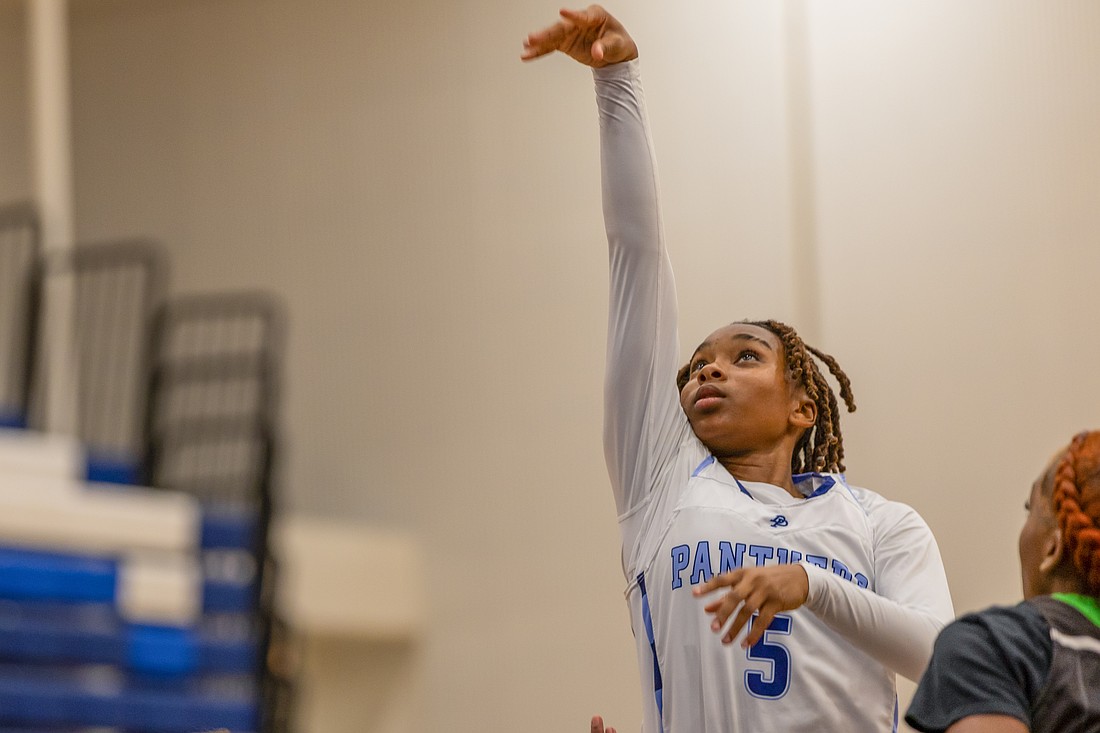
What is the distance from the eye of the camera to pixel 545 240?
21.4 ft

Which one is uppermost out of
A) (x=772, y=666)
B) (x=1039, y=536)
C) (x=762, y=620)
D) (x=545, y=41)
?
(x=545, y=41)

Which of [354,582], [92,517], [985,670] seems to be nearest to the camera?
[985,670]

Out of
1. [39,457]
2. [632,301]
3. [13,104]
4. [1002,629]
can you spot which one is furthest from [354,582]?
[1002,629]

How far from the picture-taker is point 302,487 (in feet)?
25.4

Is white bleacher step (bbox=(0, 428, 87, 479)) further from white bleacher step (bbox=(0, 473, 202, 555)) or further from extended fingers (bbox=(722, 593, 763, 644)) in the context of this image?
extended fingers (bbox=(722, 593, 763, 644))

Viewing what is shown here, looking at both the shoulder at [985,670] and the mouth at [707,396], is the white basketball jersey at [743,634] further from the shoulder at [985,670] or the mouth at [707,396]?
the shoulder at [985,670]

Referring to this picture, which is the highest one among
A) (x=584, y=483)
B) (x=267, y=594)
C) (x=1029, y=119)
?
(x=1029, y=119)

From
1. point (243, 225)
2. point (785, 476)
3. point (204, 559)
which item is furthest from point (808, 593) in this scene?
point (243, 225)

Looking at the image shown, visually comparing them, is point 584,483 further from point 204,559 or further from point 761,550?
point 761,550

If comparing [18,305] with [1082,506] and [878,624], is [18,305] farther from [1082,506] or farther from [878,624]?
[1082,506]

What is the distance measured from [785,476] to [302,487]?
18.1ft

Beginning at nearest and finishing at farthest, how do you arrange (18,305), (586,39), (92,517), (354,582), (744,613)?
(744,613)
(586,39)
(92,517)
(354,582)
(18,305)

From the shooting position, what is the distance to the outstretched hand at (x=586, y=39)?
7.49 feet

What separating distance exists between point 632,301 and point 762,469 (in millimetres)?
347
